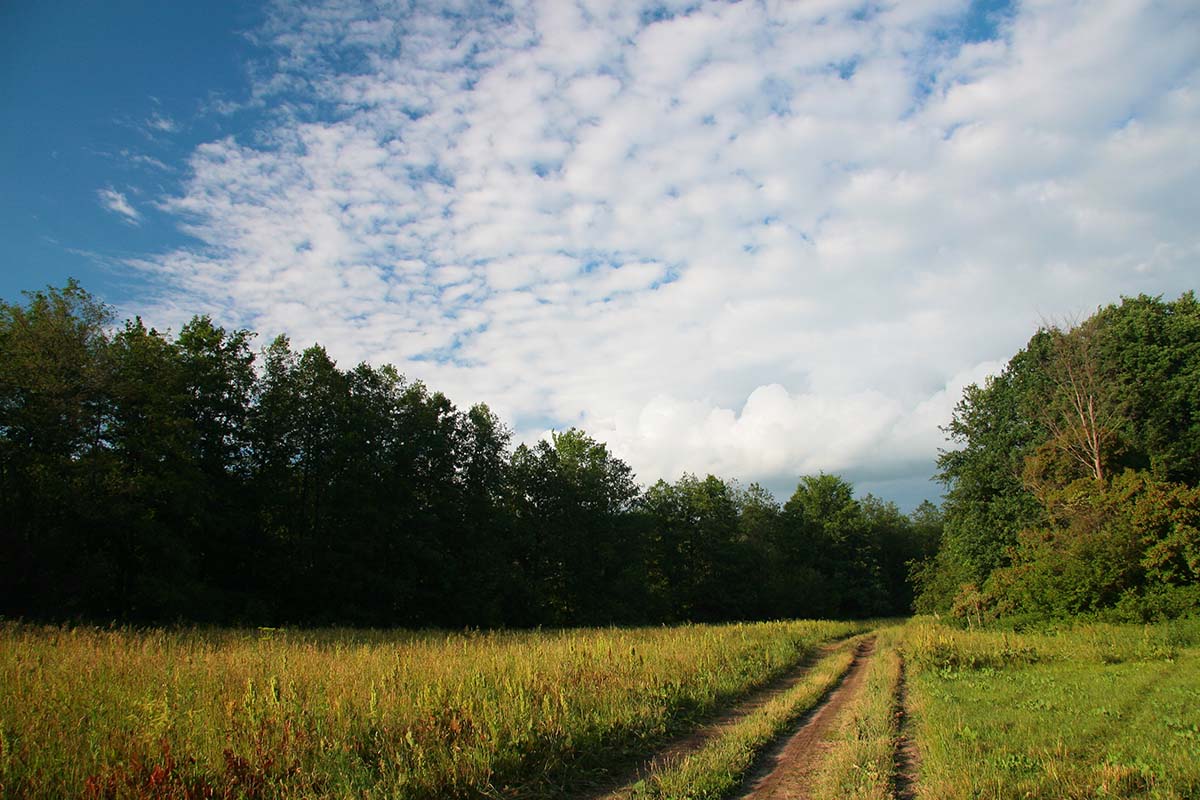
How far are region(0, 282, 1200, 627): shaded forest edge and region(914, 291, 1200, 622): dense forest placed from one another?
4.2 inches

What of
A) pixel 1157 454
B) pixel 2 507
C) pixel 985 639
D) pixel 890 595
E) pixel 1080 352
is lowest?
pixel 890 595

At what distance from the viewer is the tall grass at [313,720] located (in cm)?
521

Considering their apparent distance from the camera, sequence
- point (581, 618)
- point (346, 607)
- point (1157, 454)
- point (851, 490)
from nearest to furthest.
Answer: point (1157, 454), point (346, 607), point (581, 618), point (851, 490)

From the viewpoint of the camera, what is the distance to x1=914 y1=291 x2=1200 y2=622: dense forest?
79.8 ft

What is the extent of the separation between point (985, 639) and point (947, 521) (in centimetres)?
2210

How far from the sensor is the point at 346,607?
30.9m

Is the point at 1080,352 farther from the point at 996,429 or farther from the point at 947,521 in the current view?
the point at 947,521

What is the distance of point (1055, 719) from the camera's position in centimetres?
905

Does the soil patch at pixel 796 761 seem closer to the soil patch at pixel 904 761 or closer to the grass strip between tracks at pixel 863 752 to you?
the grass strip between tracks at pixel 863 752

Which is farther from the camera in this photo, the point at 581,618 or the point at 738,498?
the point at 738,498

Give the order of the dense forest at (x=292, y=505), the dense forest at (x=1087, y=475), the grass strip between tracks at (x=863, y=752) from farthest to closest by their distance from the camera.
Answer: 1. the dense forest at (x=1087, y=475)
2. the dense forest at (x=292, y=505)
3. the grass strip between tracks at (x=863, y=752)

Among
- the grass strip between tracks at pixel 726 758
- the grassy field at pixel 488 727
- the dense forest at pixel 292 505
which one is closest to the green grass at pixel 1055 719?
the grassy field at pixel 488 727

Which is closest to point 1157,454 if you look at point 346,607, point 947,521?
point 947,521

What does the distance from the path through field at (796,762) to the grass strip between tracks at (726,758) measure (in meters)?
0.17
